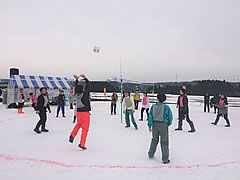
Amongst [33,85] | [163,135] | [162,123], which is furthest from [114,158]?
[33,85]

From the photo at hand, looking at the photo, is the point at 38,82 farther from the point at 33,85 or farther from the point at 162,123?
the point at 162,123

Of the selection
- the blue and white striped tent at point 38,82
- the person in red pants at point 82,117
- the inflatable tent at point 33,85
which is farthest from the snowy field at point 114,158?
the blue and white striped tent at point 38,82

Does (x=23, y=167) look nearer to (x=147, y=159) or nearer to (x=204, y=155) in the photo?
(x=147, y=159)

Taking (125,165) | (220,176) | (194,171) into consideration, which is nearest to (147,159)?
(125,165)

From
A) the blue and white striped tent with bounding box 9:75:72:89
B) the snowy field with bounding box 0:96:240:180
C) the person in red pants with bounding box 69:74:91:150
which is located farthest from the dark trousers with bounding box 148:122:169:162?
the blue and white striped tent with bounding box 9:75:72:89

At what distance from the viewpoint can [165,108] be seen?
13.2 ft

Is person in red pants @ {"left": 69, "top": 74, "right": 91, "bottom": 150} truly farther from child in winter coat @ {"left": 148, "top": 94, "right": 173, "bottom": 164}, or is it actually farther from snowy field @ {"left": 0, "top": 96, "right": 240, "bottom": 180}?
child in winter coat @ {"left": 148, "top": 94, "right": 173, "bottom": 164}

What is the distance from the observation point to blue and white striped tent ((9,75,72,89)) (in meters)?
16.4

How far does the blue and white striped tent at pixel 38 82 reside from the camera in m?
16.4

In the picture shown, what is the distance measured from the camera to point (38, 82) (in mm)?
17734

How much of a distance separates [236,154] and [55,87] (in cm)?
1620

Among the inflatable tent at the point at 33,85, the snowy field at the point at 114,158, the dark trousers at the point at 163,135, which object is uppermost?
the inflatable tent at the point at 33,85

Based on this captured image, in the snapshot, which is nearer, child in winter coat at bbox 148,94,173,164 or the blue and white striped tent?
child in winter coat at bbox 148,94,173,164

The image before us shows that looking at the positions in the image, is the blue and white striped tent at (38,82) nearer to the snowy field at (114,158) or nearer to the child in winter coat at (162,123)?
the snowy field at (114,158)
